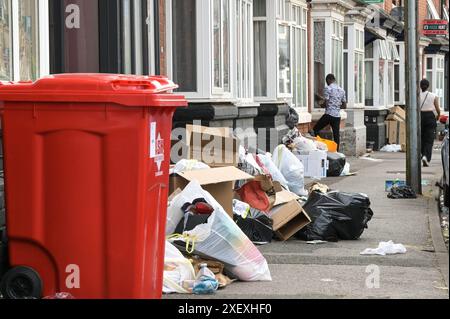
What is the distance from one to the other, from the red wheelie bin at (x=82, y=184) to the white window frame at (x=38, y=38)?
2084mm

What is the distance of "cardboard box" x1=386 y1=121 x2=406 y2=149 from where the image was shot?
104 feet

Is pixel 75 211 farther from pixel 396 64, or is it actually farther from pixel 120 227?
pixel 396 64

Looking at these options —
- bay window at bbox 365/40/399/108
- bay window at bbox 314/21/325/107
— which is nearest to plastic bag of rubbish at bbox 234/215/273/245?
bay window at bbox 314/21/325/107

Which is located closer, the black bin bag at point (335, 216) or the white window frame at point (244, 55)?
the black bin bag at point (335, 216)

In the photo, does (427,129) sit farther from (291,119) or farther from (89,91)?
(89,91)

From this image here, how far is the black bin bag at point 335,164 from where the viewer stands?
1917 cm

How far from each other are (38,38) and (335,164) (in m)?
10.8

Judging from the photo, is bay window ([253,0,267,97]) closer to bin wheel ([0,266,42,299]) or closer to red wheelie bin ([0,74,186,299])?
red wheelie bin ([0,74,186,299])

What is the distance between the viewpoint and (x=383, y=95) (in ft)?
106

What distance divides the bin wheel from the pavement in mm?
1283

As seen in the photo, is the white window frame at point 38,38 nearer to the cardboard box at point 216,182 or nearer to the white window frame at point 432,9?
the cardboard box at point 216,182

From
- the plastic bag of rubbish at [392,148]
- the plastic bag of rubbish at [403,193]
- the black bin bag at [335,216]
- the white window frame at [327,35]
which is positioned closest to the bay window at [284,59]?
the white window frame at [327,35]

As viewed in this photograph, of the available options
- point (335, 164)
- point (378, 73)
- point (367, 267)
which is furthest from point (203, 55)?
point (378, 73)
